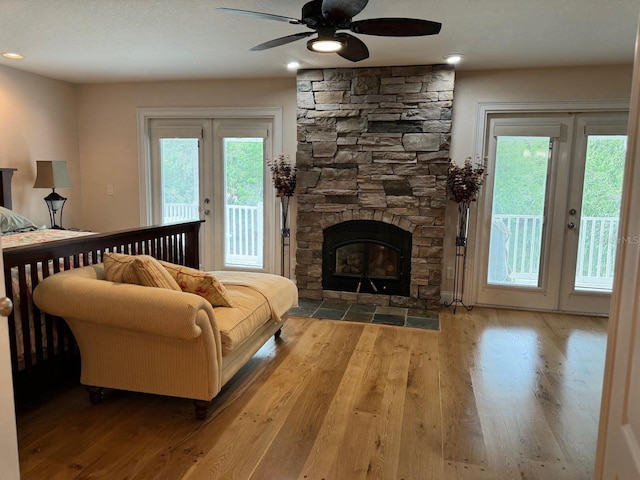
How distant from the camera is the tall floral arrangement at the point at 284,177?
4.66 meters

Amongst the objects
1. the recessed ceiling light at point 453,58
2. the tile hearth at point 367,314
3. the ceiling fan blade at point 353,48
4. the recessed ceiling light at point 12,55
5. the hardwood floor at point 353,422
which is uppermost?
the recessed ceiling light at point 453,58

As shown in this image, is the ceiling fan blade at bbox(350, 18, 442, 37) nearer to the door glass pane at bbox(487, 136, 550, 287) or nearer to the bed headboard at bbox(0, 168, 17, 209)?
the door glass pane at bbox(487, 136, 550, 287)

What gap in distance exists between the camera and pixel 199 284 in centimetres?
260

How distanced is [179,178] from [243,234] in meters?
1.06

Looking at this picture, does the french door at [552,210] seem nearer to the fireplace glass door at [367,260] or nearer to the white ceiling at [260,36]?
the white ceiling at [260,36]

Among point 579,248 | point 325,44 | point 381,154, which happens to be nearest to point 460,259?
point 579,248

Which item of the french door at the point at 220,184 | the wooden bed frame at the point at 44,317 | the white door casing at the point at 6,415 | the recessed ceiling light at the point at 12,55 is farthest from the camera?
the french door at the point at 220,184

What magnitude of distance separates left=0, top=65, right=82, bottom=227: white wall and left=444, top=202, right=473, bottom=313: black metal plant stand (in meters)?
4.64

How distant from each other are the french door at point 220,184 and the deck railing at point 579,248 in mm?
2562

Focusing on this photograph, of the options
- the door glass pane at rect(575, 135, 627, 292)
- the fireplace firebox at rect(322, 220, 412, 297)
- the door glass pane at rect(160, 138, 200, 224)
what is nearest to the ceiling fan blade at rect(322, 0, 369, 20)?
the fireplace firebox at rect(322, 220, 412, 297)

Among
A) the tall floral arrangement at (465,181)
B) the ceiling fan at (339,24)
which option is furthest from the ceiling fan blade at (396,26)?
the tall floral arrangement at (465,181)

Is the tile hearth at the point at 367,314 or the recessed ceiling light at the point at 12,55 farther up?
the recessed ceiling light at the point at 12,55

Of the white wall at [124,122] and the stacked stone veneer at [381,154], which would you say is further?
the white wall at [124,122]

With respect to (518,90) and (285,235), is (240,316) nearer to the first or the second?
(285,235)
